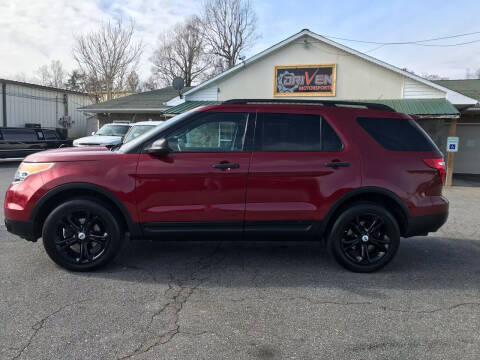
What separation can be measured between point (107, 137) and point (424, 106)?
11074mm

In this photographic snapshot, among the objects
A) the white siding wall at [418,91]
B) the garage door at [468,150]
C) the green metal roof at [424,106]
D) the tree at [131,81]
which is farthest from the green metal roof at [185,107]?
the tree at [131,81]

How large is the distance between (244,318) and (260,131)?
1.96 meters

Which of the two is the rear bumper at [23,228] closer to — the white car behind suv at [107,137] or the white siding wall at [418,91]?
the white car behind suv at [107,137]

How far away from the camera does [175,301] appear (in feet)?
11.1

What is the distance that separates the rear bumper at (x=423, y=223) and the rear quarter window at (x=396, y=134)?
2.54 feet

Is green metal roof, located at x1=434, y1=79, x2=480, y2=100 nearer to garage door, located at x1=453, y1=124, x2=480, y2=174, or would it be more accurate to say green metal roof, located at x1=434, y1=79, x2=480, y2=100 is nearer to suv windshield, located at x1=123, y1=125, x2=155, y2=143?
garage door, located at x1=453, y1=124, x2=480, y2=174

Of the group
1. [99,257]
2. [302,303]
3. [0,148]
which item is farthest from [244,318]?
[0,148]

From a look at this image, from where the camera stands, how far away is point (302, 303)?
3.42 metres

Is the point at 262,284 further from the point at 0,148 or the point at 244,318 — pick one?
the point at 0,148

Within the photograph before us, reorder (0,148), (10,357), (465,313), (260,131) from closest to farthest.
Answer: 1. (10,357)
2. (465,313)
3. (260,131)
4. (0,148)

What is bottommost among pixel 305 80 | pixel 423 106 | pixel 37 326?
pixel 37 326

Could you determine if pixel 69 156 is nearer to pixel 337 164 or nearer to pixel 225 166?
pixel 225 166

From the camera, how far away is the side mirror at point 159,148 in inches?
150

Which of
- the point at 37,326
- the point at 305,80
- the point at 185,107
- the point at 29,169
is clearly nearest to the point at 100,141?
the point at 185,107
